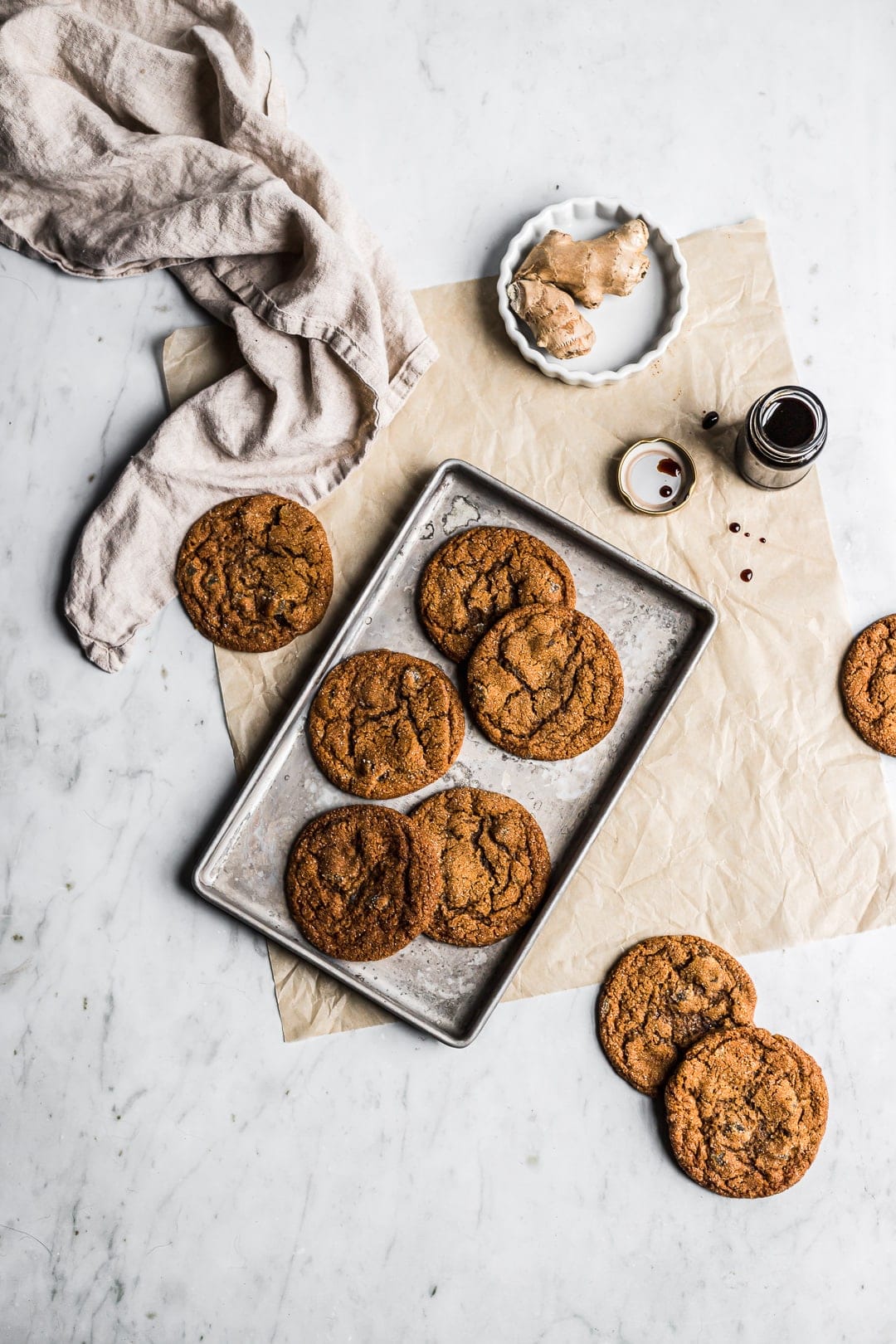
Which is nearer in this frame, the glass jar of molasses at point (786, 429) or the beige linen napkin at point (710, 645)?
the glass jar of molasses at point (786, 429)

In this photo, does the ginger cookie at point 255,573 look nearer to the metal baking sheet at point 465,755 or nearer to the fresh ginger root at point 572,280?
the metal baking sheet at point 465,755

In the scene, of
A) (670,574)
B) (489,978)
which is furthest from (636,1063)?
(670,574)

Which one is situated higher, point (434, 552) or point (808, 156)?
point (808, 156)

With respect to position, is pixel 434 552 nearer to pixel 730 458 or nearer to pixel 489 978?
pixel 730 458

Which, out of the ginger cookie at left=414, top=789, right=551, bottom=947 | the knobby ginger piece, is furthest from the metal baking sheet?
the knobby ginger piece

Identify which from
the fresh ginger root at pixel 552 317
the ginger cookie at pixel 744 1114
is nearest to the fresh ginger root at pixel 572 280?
the fresh ginger root at pixel 552 317

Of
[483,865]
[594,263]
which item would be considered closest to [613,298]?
[594,263]

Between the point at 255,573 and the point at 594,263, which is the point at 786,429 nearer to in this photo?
the point at 594,263
